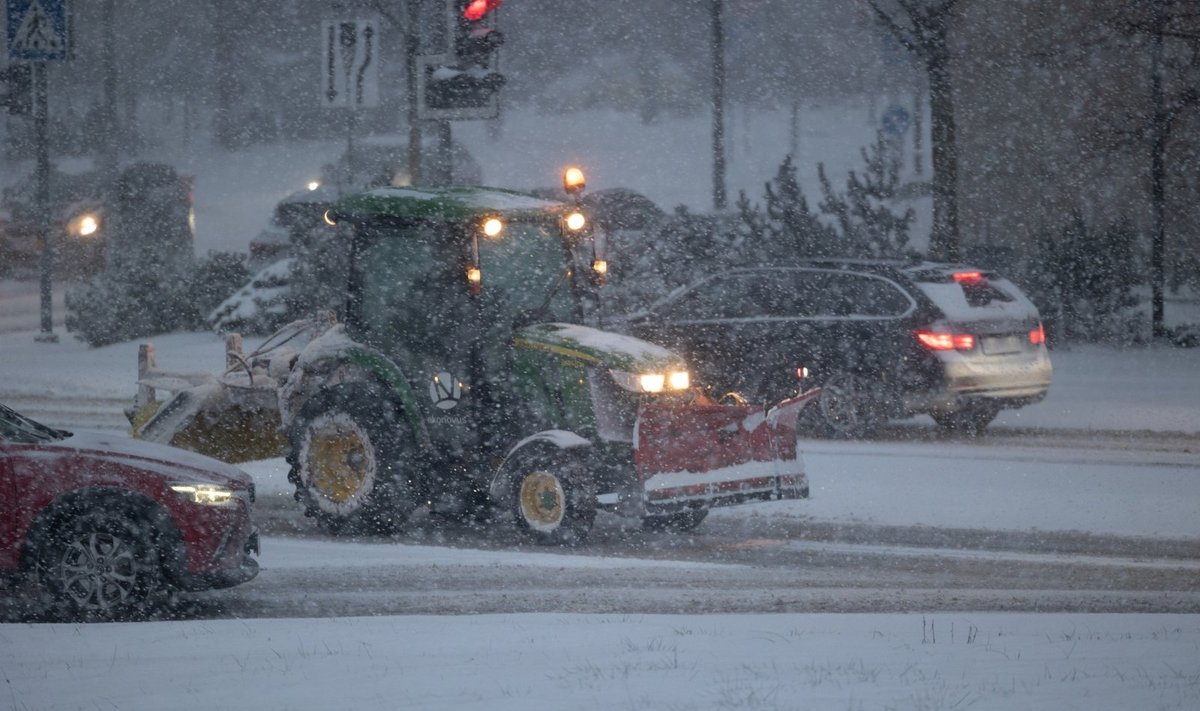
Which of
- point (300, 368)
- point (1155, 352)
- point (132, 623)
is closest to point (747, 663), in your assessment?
point (132, 623)

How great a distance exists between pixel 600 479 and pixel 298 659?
3.22 m

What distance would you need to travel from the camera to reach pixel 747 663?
21.0 feet

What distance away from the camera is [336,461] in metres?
10.2

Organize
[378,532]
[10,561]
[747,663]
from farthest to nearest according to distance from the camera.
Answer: [378,532] < [10,561] < [747,663]

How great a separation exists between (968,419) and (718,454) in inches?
259

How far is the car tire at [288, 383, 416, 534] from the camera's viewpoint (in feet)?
31.9

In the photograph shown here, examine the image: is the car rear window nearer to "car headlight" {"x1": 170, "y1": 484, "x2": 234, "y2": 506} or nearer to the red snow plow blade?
the red snow plow blade

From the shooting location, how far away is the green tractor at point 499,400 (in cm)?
938

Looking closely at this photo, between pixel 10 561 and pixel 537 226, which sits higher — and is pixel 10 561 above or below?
below

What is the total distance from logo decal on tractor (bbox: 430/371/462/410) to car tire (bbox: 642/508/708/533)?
64.9 inches

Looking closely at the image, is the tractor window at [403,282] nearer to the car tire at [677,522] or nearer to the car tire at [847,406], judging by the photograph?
the car tire at [677,522]

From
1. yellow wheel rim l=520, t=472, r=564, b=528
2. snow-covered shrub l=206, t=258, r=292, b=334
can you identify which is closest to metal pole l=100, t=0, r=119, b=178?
snow-covered shrub l=206, t=258, r=292, b=334

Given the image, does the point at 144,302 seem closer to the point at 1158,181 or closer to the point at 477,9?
the point at 477,9

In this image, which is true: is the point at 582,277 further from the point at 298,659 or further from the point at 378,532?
the point at 298,659
